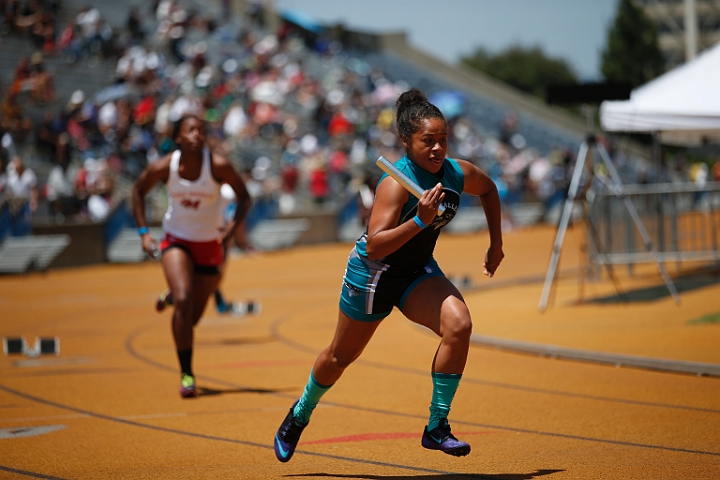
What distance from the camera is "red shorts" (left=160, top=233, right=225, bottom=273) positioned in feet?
28.2

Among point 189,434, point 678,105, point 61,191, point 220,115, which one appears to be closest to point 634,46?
point 220,115

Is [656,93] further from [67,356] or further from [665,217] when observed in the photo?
[67,356]

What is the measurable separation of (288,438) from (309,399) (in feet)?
0.82

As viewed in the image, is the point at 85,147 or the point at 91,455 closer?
the point at 91,455

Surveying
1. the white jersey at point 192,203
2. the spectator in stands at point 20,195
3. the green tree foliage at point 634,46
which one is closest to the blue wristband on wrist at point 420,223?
the white jersey at point 192,203

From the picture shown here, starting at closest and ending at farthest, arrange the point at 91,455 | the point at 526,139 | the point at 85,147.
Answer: the point at 91,455 < the point at 85,147 < the point at 526,139

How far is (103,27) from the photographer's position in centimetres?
3102

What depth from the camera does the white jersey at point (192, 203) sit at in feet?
28.0

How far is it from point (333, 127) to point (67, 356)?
2439cm

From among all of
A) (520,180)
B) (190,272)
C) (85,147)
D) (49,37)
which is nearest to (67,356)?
(190,272)

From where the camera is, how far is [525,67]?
109375mm

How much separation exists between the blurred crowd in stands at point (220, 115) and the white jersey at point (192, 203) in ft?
27.7

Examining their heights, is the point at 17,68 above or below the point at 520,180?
above

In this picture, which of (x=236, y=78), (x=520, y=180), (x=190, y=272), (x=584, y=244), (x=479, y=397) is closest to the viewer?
(x=479, y=397)
